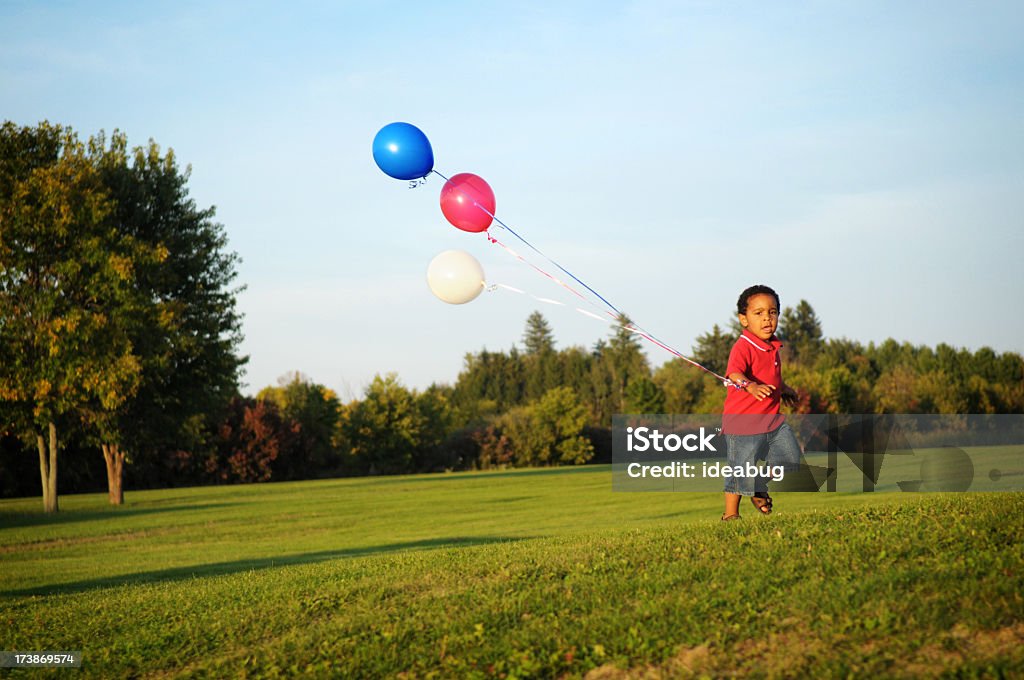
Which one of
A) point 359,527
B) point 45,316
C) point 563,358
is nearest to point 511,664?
point 359,527

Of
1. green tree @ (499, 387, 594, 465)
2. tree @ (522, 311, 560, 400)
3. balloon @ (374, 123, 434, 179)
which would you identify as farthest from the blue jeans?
tree @ (522, 311, 560, 400)

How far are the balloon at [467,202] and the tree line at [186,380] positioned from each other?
63.0ft

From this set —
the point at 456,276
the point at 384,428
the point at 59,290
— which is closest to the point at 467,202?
the point at 456,276

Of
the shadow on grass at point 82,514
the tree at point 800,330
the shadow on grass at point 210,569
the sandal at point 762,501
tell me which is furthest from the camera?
the tree at point 800,330

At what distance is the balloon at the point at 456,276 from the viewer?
11.4m

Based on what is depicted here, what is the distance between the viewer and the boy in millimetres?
8727

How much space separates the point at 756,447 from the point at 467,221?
5119 mm

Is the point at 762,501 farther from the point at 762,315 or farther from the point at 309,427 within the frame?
the point at 309,427

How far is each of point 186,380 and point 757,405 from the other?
93.4ft

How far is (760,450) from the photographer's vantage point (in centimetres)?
884

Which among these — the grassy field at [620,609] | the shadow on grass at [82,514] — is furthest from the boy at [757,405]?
the shadow on grass at [82,514]

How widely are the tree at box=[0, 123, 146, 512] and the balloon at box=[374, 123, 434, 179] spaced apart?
19.2 meters

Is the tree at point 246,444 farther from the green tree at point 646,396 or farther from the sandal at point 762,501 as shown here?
the sandal at point 762,501

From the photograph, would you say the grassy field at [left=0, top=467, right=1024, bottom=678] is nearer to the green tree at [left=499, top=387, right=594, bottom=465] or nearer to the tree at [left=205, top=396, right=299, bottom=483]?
the tree at [left=205, top=396, right=299, bottom=483]
